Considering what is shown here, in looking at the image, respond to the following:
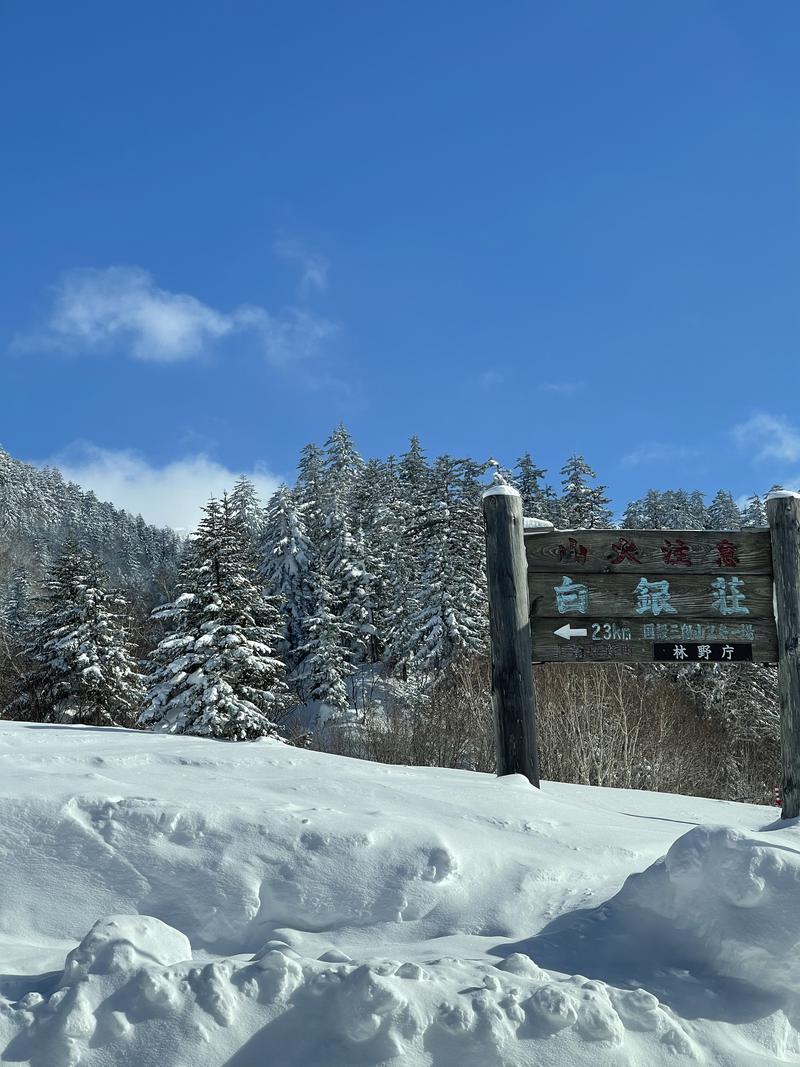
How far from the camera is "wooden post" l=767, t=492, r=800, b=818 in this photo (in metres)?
6.76

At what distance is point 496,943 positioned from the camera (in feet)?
10.9

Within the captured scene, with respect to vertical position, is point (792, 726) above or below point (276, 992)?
above

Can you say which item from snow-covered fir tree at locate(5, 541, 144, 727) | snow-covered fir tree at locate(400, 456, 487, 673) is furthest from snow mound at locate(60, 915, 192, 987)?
snow-covered fir tree at locate(400, 456, 487, 673)

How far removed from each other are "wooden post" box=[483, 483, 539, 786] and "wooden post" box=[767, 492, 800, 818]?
1978 millimetres

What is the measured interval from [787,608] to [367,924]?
4.66 metres

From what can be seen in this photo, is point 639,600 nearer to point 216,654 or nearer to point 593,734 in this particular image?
point 593,734

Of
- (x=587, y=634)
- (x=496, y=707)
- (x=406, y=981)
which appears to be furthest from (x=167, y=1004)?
(x=587, y=634)

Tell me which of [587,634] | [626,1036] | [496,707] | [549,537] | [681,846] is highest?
[549,537]

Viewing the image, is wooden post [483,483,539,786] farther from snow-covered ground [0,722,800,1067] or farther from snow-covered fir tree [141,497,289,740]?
snow-covered fir tree [141,497,289,740]

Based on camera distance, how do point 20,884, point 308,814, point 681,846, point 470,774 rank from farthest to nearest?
point 470,774 → point 308,814 → point 20,884 → point 681,846

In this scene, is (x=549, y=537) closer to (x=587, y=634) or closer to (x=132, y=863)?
(x=587, y=634)

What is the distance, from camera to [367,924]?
3.53 meters

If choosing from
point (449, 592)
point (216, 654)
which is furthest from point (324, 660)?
point (216, 654)

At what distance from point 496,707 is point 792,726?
7.57 feet
